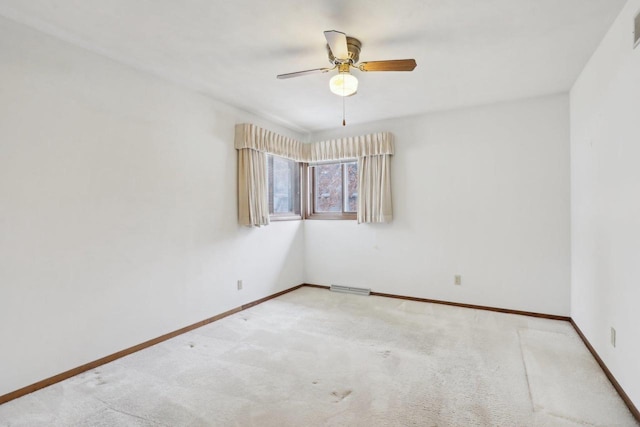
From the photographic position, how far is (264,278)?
4.30 meters

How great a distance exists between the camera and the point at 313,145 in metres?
4.89

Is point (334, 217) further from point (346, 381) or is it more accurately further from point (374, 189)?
point (346, 381)

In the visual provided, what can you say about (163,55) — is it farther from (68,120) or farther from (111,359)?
(111,359)

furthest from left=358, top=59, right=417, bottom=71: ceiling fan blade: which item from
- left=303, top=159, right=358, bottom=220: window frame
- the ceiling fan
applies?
left=303, top=159, right=358, bottom=220: window frame

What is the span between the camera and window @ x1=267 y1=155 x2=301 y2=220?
4578mm

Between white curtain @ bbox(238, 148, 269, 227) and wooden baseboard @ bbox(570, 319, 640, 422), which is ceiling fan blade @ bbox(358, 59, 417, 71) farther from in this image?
wooden baseboard @ bbox(570, 319, 640, 422)

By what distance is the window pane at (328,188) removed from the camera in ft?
16.2

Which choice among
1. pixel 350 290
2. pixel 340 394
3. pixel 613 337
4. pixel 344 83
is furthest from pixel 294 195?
pixel 613 337

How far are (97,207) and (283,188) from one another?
8.59 ft

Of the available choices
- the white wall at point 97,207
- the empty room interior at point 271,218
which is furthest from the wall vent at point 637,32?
the white wall at point 97,207

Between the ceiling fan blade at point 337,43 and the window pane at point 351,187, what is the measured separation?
258 centimetres

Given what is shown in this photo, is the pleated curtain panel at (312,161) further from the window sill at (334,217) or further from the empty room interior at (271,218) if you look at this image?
the window sill at (334,217)

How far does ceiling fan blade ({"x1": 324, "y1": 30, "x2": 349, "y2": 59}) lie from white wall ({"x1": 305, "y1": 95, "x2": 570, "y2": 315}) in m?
2.31

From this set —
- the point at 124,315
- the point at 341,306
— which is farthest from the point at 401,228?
the point at 124,315
